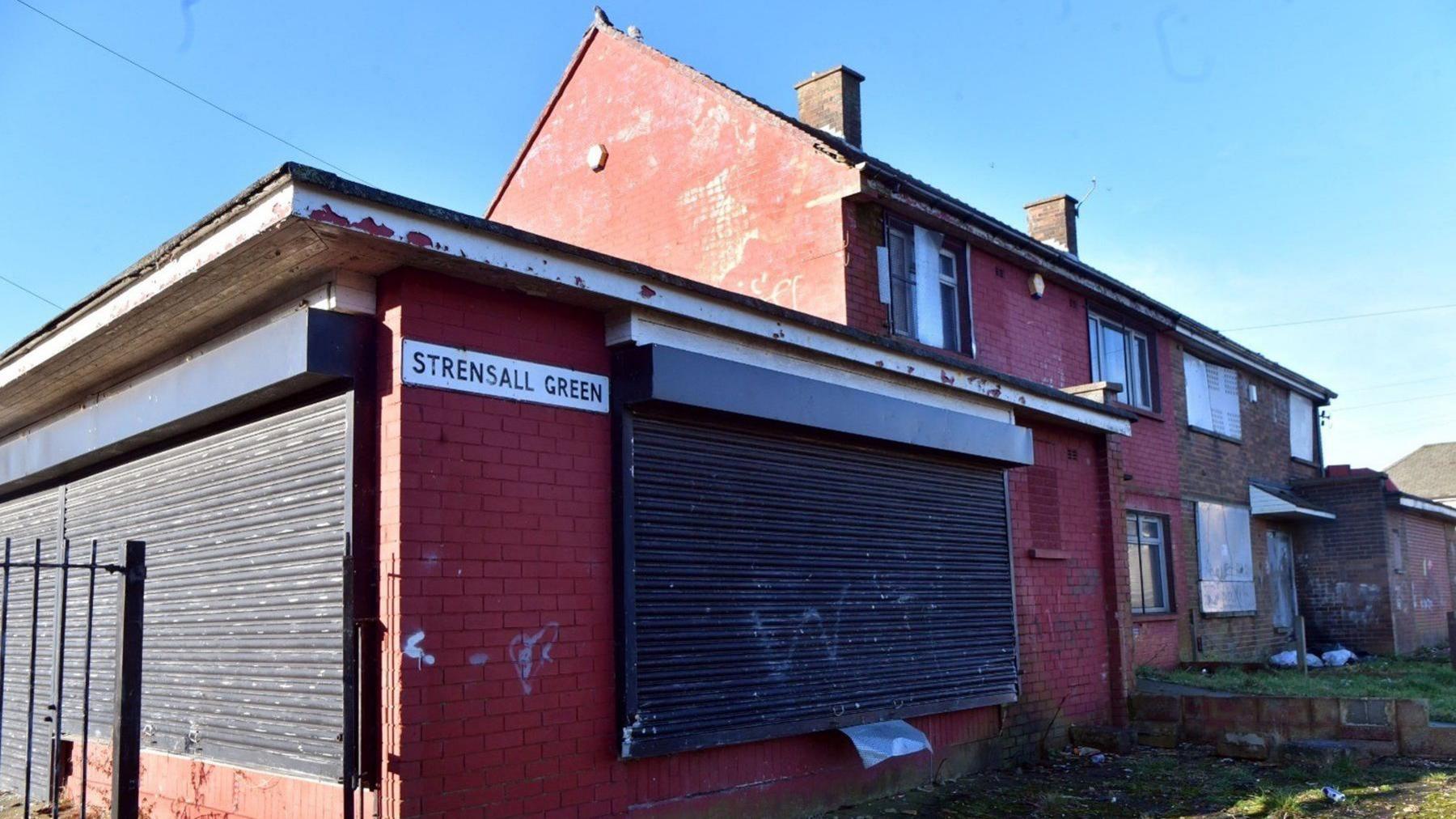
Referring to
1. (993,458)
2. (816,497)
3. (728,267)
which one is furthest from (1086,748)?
(728,267)

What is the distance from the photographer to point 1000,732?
10117 mm

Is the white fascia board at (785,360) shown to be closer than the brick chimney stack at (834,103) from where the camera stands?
Yes

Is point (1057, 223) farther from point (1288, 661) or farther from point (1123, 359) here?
point (1288, 661)

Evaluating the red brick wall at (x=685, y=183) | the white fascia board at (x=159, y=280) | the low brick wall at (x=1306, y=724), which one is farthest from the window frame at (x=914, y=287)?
the white fascia board at (x=159, y=280)

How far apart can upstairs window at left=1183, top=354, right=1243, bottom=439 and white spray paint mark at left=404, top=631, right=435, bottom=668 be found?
52.9ft

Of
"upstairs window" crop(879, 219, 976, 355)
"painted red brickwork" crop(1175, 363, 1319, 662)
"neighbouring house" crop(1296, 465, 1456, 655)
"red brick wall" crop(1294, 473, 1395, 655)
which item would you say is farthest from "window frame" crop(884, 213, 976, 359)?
"red brick wall" crop(1294, 473, 1395, 655)

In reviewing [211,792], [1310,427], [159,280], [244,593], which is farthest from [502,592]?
[1310,427]

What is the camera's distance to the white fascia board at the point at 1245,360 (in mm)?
19031

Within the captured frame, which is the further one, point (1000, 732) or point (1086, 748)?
point (1086, 748)

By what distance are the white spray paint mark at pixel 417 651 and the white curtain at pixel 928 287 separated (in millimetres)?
8427

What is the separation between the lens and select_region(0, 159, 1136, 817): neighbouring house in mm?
5809

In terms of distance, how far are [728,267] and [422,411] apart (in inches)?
320

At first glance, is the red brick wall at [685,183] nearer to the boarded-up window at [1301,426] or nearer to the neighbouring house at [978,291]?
the neighbouring house at [978,291]

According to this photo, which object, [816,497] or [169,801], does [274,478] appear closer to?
[169,801]
